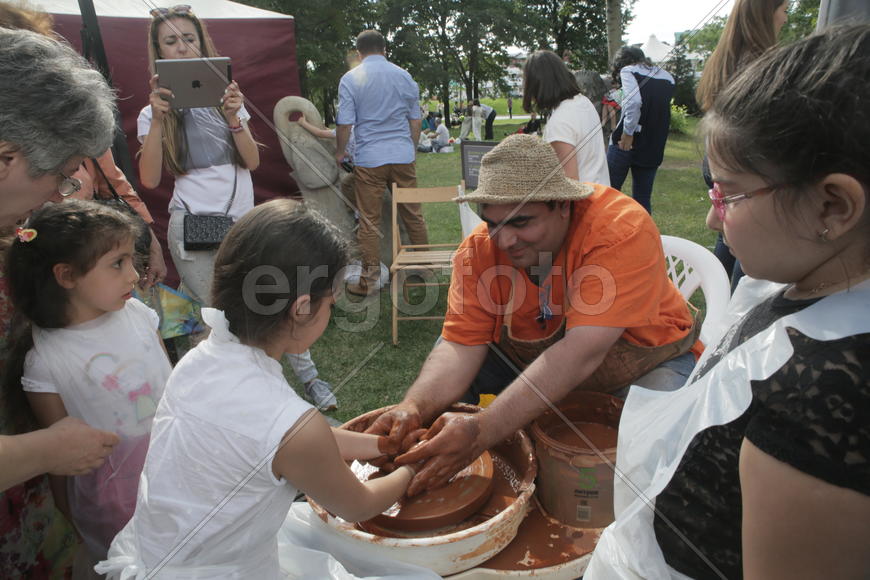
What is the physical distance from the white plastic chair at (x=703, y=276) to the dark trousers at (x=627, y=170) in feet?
7.93

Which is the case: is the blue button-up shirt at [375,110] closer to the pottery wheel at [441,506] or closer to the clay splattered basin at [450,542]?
the pottery wheel at [441,506]

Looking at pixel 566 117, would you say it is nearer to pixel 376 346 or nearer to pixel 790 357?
pixel 376 346

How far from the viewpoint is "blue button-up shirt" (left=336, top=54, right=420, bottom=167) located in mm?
4949

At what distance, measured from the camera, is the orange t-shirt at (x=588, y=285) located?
184cm

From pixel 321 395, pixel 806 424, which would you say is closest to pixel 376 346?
pixel 321 395

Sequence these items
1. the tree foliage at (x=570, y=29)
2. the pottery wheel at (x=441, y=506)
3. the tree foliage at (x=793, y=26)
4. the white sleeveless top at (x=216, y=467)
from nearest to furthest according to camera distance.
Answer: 1. the white sleeveless top at (x=216, y=467)
2. the pottery wheel at (x=441, y=506)
3. the tree foliage at (x=793, y=26)
4. the tree foliage at (x=570, y=29)

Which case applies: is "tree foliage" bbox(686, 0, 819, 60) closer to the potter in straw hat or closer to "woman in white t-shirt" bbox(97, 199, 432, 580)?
the potter in straw hat

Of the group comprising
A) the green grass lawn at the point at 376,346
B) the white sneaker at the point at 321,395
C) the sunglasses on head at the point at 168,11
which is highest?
the sunglasses on head at the point at 168,11

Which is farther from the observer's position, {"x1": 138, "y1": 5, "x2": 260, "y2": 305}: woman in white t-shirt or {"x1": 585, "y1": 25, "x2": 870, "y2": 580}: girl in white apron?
{"x1": 138, "y1": 5, "x2": 260, "y2": 305}: woman in white t-shirt

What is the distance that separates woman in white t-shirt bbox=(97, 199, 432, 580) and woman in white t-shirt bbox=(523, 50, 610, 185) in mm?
2685

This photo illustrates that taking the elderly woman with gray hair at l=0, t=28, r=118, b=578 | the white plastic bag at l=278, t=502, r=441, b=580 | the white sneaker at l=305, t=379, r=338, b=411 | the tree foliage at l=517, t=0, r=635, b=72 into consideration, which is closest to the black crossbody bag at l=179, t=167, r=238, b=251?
the white sneaker at l=305, t=379, r=338, b=411

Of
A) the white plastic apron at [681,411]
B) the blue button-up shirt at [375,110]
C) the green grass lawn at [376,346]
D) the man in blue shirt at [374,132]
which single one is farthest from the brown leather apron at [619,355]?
the blue button-up shirt at [375,110]

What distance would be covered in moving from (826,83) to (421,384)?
1506mm

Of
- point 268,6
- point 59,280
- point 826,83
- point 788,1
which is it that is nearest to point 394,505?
point 59,280
